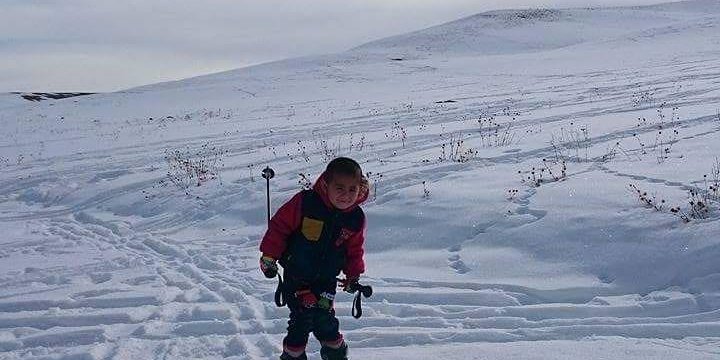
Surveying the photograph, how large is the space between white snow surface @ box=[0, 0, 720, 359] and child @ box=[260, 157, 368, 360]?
702mm

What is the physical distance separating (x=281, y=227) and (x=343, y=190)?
1.62 feet

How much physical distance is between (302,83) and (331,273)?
3707 centimetres

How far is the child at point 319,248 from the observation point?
4723 mm

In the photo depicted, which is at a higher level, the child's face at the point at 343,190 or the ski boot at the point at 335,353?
the child's face at the point at 343,190

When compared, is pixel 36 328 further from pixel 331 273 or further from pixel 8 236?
pixel 8 236

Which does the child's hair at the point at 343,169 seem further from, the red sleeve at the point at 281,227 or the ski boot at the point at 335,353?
the ski boot at the point at 335,353

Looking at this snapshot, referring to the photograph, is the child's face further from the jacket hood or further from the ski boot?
the ski boot

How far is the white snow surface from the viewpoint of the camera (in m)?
5.97

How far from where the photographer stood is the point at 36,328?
6.40m

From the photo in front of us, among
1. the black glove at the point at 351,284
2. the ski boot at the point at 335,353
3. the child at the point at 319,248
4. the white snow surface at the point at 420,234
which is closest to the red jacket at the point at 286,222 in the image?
the child at the point at 319,248

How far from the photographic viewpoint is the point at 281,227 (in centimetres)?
485

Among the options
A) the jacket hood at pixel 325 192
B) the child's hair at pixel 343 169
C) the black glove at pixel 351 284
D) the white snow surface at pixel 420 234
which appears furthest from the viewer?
the white snow surface at pixel 420 234

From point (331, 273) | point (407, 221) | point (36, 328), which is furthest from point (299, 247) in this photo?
point (407, 221)

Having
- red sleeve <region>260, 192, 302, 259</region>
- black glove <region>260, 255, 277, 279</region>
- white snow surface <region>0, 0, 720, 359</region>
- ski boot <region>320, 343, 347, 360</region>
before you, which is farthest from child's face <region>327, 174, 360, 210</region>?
white snow surface <region>0, 0, 720, 359</region>
